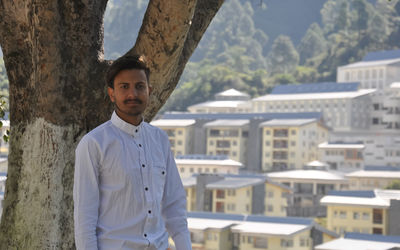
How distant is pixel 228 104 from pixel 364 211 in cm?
1883

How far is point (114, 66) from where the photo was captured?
→ 1580 millimetres

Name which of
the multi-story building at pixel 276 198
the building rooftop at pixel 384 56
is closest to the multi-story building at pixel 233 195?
the multi-story building at pixel 276 198

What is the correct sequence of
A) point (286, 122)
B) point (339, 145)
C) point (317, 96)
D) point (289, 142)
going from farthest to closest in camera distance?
point (317, 96) → point (289, 142) → point (286, 122) → point (339, 145)

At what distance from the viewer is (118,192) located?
4.98 ft

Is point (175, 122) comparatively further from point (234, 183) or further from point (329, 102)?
point (234, 183)

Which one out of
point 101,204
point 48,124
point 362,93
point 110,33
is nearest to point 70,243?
point 48,124

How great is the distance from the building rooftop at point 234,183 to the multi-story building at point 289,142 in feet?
22.2

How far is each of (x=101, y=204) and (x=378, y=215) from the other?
20429 millimetres

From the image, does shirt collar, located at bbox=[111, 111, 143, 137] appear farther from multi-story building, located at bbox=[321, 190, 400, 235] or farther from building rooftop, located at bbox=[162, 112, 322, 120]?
building rooftop, located at bbox=[162, 112, 322, 120]

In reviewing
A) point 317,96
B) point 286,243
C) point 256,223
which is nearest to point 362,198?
point 256,223

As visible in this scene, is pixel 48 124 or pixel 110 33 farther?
pixel 110 33

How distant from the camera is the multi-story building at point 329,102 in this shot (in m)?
33.9

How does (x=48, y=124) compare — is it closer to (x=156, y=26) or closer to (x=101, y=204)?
(x=156, y=26)

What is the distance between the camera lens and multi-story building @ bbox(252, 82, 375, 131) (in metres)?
33.9
